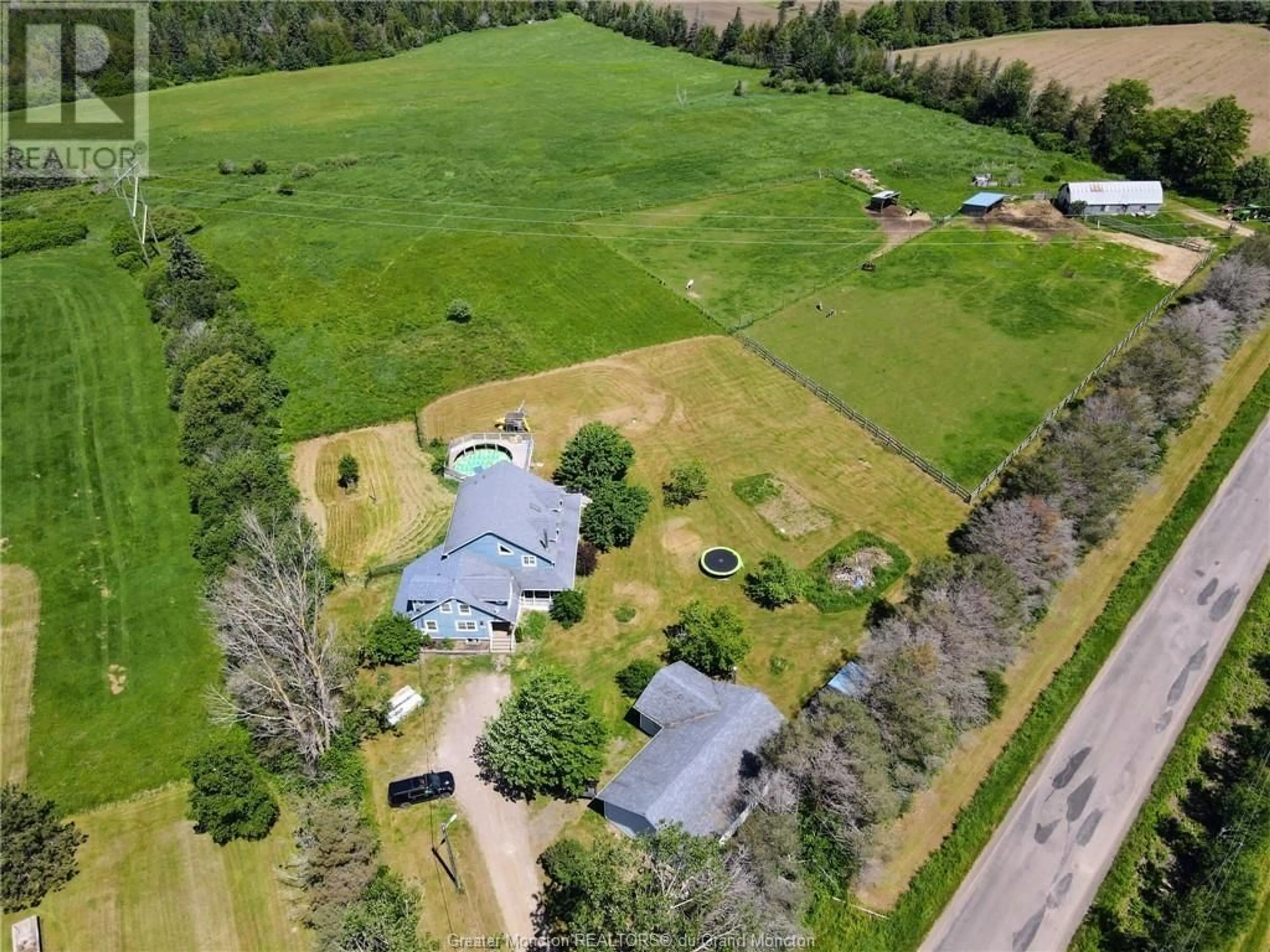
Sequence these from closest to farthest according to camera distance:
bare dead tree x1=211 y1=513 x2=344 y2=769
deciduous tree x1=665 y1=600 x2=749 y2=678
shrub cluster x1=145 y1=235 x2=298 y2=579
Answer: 1. bare dead tree x1=211 y1=513 x2=344 y2=769
2. deciduous tree x1=665 y1=600 x2=749 y2=678
3. shrub cluster x1=145 y1=235 x2=298 y2=579

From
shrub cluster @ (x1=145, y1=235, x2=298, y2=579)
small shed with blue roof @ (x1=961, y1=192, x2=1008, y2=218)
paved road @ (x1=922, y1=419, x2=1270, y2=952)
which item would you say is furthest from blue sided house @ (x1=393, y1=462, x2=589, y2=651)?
small shed with blue roof @ (x1=961, y1=192, x2=1008, y2=218)

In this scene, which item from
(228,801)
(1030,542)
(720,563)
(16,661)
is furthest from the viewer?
(720,563)

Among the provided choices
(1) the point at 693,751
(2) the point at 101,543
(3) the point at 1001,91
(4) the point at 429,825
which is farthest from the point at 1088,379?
(2) the point at 101,543

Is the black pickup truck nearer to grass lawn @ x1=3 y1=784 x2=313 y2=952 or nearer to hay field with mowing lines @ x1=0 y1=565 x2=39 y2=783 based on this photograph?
grass lawn @ x1=3 y1=784 x2=313 y2=952

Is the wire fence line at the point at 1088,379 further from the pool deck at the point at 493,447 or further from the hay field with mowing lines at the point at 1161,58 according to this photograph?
the hay field with mowing lines at the point at 1161,58

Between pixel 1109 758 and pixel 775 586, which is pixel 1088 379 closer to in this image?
pixel 1109 758
